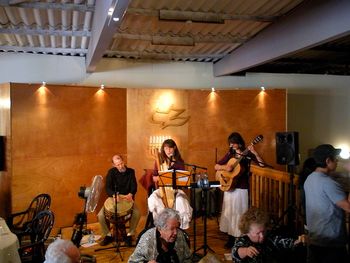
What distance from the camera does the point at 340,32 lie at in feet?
12.5

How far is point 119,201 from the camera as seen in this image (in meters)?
5.32

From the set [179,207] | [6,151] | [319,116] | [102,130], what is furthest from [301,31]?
[6,151]

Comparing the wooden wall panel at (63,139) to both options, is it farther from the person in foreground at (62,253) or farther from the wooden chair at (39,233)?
the person in foreground at (62,253)

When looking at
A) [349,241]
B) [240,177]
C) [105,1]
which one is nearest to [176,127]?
[240,177]

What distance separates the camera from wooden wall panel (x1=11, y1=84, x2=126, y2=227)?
5953mm

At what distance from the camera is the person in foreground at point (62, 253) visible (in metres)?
2.21

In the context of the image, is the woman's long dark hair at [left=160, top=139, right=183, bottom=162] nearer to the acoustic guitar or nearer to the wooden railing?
the acoustic guitar

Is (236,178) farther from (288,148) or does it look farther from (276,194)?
(276,194)

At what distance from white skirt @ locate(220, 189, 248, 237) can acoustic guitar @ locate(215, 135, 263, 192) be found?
0.38ft

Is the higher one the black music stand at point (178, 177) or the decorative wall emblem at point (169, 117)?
the decorative wall emblem at point (169, 117)

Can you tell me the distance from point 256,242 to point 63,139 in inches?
173

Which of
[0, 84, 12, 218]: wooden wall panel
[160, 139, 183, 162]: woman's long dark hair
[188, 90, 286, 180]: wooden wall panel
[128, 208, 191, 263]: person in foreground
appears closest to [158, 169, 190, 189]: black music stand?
[160, 139, 183, 162]: woman's long dark hair

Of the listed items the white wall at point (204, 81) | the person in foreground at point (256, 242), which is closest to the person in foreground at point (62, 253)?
the person in foreground at point (256, 242)

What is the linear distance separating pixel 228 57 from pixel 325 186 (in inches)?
180
